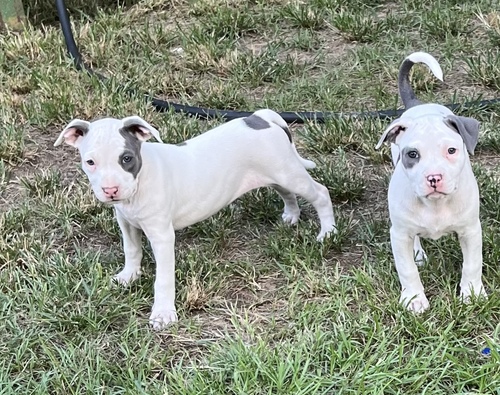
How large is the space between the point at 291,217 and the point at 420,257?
83 centimetres

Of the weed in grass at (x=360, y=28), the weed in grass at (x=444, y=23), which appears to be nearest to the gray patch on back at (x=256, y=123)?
the weed in grass at (x=360, y=28)

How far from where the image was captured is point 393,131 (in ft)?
10.6

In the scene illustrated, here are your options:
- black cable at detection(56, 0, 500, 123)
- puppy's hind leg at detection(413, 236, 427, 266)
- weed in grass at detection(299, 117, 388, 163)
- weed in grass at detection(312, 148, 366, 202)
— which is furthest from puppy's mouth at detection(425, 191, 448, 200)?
black cable at detection(56, 0, 500, 123)

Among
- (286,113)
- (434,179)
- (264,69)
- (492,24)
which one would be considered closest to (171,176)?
(434,179)

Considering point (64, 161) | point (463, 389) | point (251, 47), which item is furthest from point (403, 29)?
point (463, 389)

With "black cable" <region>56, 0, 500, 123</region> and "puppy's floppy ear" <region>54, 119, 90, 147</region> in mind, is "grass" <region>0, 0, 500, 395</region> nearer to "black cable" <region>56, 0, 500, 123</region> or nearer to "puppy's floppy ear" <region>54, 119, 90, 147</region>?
"black cable" <region>56, 0, 500, 123</region>

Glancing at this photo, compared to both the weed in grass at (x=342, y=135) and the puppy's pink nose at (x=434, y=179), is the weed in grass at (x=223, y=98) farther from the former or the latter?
the puppy's pink nose at (x=434, y=179)

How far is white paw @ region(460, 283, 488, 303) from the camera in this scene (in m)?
3.39

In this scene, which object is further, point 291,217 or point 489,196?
point 291,217

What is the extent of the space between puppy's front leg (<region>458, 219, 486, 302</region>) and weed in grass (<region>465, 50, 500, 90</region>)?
8.44 ft

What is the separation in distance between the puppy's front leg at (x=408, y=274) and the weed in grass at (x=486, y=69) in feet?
8.75

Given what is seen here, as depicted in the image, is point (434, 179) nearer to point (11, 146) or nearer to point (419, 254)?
point (419, 254)

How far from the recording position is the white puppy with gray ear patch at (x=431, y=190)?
9.90 feet

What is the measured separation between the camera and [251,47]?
674cm
